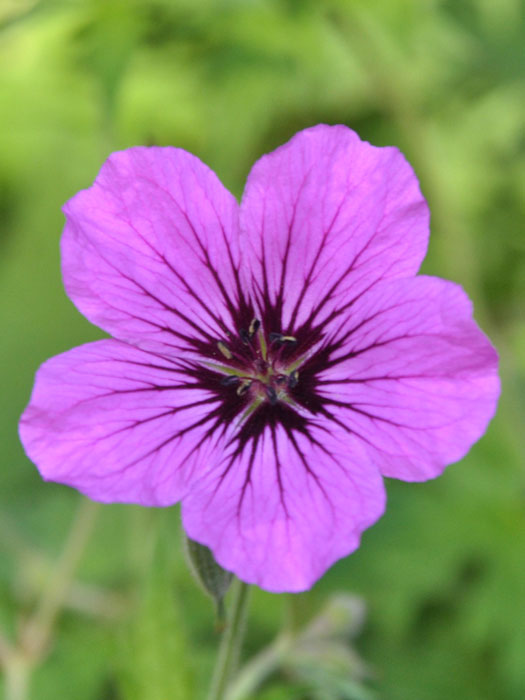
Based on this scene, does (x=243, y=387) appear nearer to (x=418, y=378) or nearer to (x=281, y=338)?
(x=281, y=338)

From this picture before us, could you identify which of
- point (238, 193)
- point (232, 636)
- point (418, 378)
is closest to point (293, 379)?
point (418, 378)

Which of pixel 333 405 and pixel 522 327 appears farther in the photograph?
pixel 522 327

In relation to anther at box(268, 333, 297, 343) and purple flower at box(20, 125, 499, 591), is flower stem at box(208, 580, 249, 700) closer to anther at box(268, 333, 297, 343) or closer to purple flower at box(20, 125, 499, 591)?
purple flower at box(20, 125, 499, 591)

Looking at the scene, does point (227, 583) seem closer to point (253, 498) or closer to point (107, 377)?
point (253, 498)

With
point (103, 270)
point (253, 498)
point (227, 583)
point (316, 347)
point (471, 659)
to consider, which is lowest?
point (471, 659)

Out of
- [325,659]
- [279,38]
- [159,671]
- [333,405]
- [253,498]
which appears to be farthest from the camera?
[279,38]

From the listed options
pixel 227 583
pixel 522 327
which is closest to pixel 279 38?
pixel 522 327
